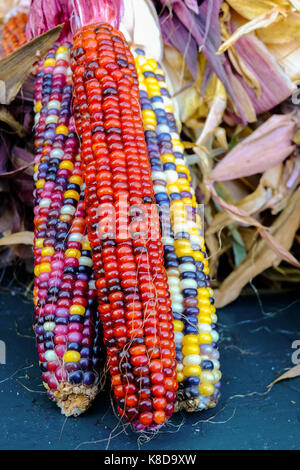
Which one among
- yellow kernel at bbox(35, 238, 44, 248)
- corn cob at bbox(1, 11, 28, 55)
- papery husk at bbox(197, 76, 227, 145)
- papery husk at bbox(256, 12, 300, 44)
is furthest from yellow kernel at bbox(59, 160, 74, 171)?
papery husk at bbox(256, 12, 300, 44)

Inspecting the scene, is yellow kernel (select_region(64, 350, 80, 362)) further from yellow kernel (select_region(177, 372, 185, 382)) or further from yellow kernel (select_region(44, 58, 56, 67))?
yellow kernel (select_region(44, 58, 56, 67))

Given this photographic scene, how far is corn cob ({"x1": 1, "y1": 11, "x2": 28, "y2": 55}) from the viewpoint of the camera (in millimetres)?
1192

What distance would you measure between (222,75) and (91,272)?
1.69 feet

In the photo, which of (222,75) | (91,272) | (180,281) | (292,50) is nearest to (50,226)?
(91,272)

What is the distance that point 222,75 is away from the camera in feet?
3.57

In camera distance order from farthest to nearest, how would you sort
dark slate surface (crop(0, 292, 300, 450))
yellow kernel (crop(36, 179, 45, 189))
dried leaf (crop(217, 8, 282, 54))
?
dried leaf (crop(217, 8, 282, 54)) → yellow kernel (crop(36, 179, 45, 189)) → dark slate surface (crop(0, 292, 300, 450))

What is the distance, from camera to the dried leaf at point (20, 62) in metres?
0.96

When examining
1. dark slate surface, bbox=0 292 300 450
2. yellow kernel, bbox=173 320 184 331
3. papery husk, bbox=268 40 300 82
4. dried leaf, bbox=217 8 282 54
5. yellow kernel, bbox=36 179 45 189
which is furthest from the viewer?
papery husk, bbox=268 40 300 82

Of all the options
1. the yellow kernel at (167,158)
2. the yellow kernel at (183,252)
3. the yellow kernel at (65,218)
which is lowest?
the yellow kernel at (183,252)

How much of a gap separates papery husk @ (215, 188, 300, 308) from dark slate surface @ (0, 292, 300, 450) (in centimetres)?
12

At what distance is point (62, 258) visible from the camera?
0.84m

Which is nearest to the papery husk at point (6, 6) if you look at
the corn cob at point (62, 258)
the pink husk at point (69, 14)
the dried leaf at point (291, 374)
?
the pink husk at point (69, 14)

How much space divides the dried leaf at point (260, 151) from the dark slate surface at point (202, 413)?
32 centimetres

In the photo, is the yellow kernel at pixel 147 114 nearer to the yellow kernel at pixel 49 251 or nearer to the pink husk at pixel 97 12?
the pink husk at pixel 97 12
